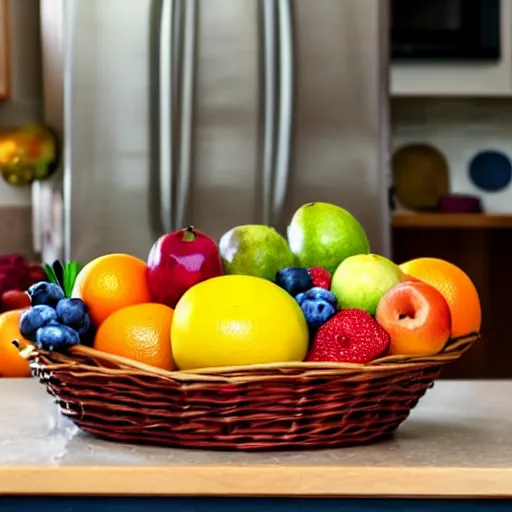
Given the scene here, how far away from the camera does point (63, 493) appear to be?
31.3 inches

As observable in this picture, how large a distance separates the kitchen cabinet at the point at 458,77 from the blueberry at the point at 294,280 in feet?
8.10

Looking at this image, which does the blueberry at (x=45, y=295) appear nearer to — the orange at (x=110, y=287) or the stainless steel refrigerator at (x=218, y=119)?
the orange at (x=110, y=287)

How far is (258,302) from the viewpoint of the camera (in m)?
0.87

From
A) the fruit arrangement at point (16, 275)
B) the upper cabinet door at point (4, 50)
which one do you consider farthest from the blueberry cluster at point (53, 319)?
the upper cabinet door at point (4, 50)

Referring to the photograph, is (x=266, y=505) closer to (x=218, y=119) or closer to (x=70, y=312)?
(x=70, y=312)

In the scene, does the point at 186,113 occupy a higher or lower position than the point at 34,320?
higher

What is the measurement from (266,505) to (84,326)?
228mm

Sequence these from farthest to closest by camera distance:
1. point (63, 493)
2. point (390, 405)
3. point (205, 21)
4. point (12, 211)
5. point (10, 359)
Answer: point (12, 211) → point (205, 21) → point (10, 359) → point (390, 405) → point (63, 493)

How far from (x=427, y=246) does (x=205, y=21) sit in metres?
1.07

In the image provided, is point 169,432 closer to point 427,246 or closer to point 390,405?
point 390,405

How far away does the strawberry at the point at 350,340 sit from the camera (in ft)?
2.84

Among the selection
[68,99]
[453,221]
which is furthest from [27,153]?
[453,221]

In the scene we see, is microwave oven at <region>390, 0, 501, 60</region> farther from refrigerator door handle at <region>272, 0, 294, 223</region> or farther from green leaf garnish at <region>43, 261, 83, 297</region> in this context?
green leaf garnish at <region>43, 261, 83, 297</region>

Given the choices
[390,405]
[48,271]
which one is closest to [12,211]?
[48,271]
